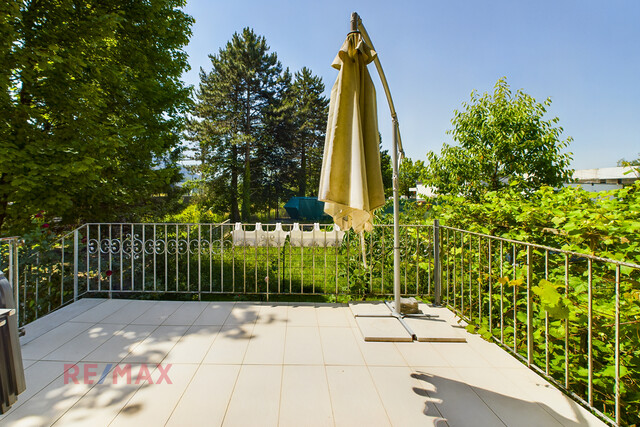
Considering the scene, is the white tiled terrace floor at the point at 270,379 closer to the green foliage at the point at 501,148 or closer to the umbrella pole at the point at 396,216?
the umbrella pole at the point at 396,216

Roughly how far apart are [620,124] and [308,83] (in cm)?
1844

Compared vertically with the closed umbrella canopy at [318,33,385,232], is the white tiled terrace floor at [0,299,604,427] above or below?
below

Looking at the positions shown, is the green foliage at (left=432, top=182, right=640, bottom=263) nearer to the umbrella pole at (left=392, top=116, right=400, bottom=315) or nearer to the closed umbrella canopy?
the umbrella pole at (left=392, top=116, right=400, bottom=315)

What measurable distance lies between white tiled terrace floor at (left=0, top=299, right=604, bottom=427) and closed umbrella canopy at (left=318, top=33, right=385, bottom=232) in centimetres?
109

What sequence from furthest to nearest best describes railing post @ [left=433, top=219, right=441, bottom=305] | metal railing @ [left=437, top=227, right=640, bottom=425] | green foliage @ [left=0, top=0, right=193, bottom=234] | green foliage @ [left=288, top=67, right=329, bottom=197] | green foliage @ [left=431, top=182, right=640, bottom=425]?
Result: green foliage @ [left=288, top=67, right=329, bottom=197] → green foliage @ [left=0, top=0, right=193, bottom=234] → railing post @ [left=433, top=219, right=441, bottom=305] → green foliage @ [left=431, top=182, right=640, bottom=425] → metal railing @ [left=437, top=227, right=640, bottom=425]

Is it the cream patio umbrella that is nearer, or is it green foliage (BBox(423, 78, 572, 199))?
the cream patio umbrella

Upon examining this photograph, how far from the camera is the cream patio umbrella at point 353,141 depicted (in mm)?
2129

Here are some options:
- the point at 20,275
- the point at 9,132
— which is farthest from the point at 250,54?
the point at 20,275

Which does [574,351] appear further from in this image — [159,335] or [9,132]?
[9,132]

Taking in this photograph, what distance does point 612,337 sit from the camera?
191cm

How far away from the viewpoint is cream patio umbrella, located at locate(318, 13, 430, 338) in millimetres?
2129
